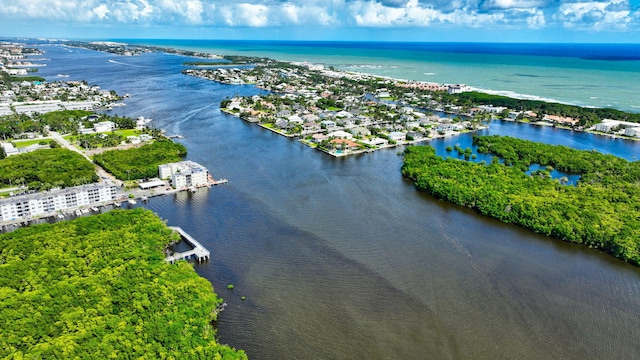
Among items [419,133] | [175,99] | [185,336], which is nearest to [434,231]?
[185,336]

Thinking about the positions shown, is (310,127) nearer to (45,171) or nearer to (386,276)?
(45,171)

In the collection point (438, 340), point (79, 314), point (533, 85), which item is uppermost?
point (533, 85)

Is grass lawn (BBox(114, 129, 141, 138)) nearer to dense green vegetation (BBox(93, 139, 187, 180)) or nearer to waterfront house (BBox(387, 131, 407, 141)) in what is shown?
dense green vegetation (BBox(93, 139, 187, 180))

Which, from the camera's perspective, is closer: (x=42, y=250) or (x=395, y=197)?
(x=42, y=250)

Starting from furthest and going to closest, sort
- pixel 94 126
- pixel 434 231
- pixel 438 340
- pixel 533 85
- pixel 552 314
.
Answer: pixel 533 85, pixel 94 126, pixel 434 231, pixel 552 314, pixel 438 340

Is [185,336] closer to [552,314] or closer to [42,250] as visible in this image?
[42,250]

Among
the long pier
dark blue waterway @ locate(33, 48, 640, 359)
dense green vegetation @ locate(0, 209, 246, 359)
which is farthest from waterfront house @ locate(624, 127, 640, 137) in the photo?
dense green vegetation @ locate(0, 209, 246, 359)
